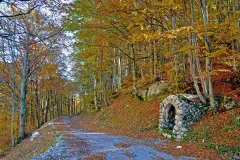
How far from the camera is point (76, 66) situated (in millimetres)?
25031

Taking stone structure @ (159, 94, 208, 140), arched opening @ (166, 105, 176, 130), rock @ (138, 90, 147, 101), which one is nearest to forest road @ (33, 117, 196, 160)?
stone structure @ (159, 94, 208, 140)

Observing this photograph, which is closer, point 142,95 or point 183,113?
point 183,113

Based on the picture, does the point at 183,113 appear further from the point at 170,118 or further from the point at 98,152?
the point at 98,152

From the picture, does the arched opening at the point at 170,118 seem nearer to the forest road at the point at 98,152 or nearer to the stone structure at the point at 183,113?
the stone structure at the point at 183,113

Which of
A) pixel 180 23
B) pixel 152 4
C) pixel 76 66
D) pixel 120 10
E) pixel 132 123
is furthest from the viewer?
pixel 76 66

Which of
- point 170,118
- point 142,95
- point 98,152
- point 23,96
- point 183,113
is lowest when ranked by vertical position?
point 98,152

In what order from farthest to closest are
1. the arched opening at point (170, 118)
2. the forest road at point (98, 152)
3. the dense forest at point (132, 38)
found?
the arched opening at point (170, 118) → the dense forest at point (132, 38) → the forest road at point (98, 152)

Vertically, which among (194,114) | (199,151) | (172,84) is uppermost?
(172,84)

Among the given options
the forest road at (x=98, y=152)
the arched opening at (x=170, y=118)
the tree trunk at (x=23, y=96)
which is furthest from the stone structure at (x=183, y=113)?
the tree trunk at (x=23, y=96)

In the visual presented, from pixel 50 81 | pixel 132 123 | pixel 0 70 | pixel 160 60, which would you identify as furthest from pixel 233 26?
pixel 50 81

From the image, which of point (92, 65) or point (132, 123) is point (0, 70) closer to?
point (92, 65)

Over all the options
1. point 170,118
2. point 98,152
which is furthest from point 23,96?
point 170,118

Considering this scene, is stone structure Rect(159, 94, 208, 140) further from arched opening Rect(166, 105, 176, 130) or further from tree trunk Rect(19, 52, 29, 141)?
tree trunk Rect(19, 52, 29, 141)

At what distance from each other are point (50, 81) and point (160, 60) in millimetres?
13114
